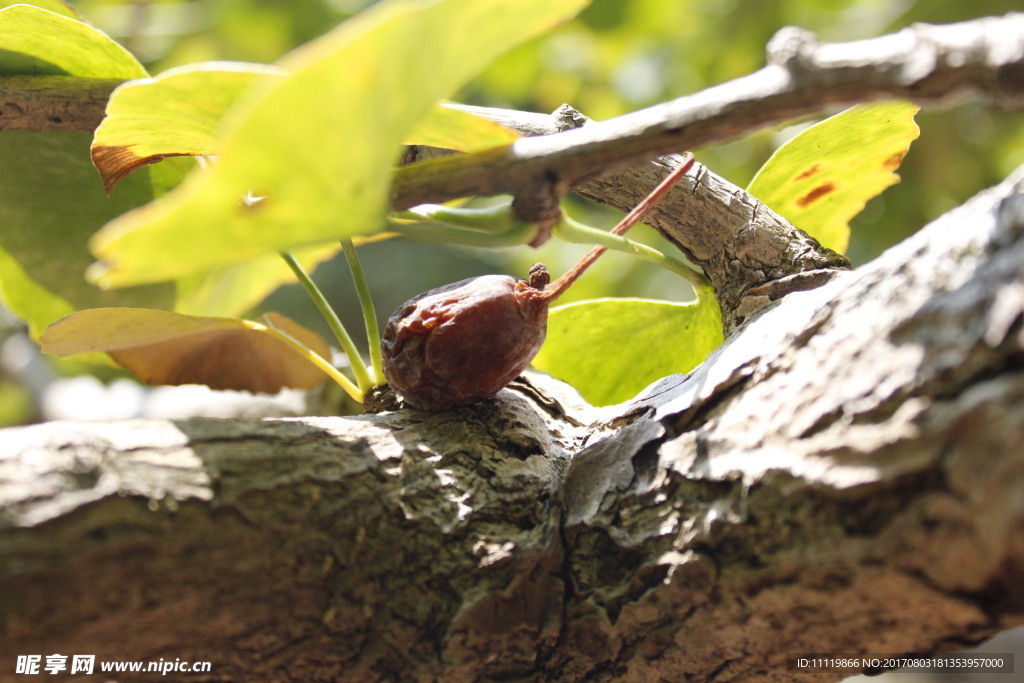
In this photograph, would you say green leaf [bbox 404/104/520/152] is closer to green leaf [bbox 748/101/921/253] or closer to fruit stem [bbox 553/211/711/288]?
fruit stem [bbox 553/211/711/288]

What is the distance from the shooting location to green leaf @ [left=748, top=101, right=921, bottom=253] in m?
0.48

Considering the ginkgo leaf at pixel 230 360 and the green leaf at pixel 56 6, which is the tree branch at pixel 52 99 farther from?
the ginkgo leaf at pixel 230 360

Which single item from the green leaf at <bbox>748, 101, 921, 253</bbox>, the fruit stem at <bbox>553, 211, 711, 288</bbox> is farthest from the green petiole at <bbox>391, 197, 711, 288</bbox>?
the green leaf at <bbox>748, 101, 921, 253</bbox>

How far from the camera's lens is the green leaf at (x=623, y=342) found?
1.76ft

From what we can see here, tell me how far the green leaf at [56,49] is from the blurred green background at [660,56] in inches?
29.8

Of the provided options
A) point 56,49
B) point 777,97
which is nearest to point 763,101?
point 777,97

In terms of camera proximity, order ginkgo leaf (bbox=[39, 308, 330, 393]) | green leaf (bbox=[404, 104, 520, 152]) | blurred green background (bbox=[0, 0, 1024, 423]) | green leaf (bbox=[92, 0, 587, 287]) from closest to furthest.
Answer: green leaf (bbox=[92, 0, 587, 287]) < green leaf (bbox=[404, 104, 520, 152]) < ginkgo leaf (bbox=[39, 308, 330, 393]) < blurred green background (bbox=[0, 0, 1024, 423])

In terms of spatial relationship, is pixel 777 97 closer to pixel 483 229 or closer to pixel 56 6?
pixel 483 229

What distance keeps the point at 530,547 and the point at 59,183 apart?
46 cm

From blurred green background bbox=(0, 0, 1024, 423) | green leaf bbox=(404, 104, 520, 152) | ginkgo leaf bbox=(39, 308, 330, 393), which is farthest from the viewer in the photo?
blurred green background bbox=(0, 0, 1024, 423)

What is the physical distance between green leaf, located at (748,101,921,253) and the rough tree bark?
15cm

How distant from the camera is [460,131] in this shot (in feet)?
1.15

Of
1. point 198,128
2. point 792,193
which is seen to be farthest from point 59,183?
point 792,193

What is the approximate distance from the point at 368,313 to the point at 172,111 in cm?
16
